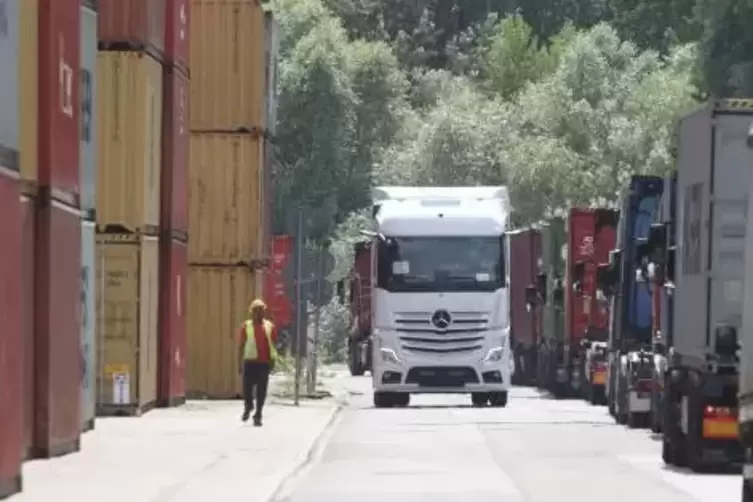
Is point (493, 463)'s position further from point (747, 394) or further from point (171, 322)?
A: point (171, 322)

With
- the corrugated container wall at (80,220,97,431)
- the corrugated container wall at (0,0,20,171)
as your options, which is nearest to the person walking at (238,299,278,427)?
the corrugated container wall at (80,220,97,431)

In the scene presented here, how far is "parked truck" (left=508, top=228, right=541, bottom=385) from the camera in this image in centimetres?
5497

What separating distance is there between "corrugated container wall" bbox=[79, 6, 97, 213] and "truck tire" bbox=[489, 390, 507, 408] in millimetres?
14074

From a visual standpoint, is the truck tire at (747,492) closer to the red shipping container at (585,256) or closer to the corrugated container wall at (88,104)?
the corrugated container wall at (88,104)

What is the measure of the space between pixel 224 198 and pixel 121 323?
7.25 m

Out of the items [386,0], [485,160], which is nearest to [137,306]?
[485,160]

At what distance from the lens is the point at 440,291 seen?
129 ft

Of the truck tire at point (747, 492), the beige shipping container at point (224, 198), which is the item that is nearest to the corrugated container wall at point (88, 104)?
the beige shipping container at point (224, 198)

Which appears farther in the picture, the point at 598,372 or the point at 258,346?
the point at 598,372

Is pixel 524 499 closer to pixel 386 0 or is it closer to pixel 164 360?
pixel 164 360

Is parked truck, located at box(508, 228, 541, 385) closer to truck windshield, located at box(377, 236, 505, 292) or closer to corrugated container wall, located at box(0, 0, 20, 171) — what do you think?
truck windshield, located at box(377, 236, 505, 292)

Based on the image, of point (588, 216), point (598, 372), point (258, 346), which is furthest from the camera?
point (588, 216)

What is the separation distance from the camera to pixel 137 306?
33.0 meters

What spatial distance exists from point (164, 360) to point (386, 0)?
79.1 metres
